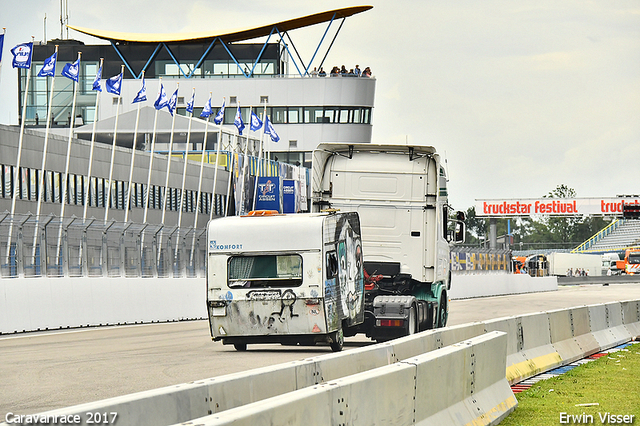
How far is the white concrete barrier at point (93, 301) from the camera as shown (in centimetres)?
2300

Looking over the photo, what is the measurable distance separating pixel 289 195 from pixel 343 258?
5367 cm

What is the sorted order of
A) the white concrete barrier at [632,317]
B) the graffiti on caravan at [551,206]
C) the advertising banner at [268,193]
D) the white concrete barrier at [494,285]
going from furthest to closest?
the graffiti on caravan at [551,206] < the advertising banner at [268,193] < the white concrete barrier at [494,285] < the white concrete barrier at [632,317]

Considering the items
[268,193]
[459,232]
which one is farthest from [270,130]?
[459,232]

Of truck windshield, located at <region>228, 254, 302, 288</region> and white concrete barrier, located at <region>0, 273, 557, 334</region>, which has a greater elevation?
truck windshield, located at <region>228, 254, 302, 288</region>

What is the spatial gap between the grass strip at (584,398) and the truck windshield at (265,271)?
4.97m

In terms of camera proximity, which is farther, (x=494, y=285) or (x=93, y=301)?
(x=494, y=285)

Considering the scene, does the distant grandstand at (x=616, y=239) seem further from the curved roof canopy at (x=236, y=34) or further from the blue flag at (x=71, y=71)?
the blue flag at (x=71, y=71)

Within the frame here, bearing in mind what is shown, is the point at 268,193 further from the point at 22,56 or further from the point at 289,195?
the point at 22,56

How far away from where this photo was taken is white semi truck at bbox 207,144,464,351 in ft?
56.9

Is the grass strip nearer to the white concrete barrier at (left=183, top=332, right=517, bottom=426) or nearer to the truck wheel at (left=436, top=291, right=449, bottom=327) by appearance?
the white concrete barrier at (left=183, top=332, right=517, bottom=426)

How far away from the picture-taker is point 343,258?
59.0 ft

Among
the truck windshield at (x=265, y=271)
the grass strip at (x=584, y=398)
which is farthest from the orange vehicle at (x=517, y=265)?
the grass strip at (x=584, y=398)

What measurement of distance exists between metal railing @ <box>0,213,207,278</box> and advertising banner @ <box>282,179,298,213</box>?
36904 millimetres

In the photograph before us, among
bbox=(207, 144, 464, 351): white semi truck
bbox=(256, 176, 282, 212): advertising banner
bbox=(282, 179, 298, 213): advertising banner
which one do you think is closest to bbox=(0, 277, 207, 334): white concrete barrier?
bbox=(207, 144, 464, 351): white semi truck
